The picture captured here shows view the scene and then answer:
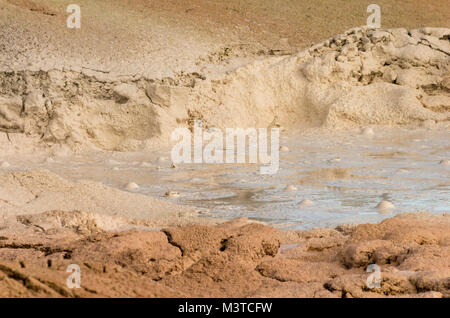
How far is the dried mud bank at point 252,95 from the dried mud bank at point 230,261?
2970 mm

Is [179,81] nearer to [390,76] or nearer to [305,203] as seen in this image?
[390,76]

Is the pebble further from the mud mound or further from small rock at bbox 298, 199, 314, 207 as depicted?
small rock at bbox 298, 199, 314, 207

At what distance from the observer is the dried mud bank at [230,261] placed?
2.01 m

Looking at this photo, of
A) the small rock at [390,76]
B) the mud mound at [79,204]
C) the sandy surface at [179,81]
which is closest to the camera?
the mud mound at [79,204]

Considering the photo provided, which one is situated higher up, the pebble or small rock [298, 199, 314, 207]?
the pebble

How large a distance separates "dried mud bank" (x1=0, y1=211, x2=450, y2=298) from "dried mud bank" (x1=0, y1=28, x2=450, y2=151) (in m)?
2.97

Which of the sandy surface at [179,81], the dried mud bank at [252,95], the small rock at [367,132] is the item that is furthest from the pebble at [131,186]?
the small rock at [367,132]

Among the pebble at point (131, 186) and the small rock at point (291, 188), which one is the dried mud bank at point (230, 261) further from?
the pebble at point (131, 186)

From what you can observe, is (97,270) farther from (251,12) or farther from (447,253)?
(251,12)

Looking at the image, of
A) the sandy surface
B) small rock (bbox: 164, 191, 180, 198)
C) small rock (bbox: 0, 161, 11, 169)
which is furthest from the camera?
small rock (bbox: 0, 161, 11, 169)

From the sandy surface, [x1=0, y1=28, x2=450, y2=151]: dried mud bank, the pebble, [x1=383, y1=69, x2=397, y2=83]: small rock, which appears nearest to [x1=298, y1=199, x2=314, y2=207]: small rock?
the sandy surface

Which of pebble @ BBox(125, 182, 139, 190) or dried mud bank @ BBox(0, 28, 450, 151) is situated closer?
pebble @ BBox(125, 182, 139, 190)

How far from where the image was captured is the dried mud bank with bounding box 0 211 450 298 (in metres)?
2.01
